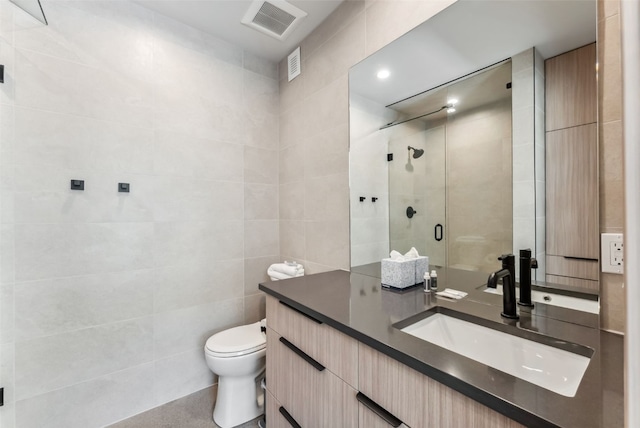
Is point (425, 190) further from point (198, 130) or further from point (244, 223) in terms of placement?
point (198, 130)

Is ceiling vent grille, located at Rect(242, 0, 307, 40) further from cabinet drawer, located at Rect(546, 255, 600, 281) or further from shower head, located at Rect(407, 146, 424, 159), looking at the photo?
cabinet drawer, located at Rect(546, 255, 600, 281)

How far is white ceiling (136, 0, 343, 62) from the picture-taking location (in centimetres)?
180

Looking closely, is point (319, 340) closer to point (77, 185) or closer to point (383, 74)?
point (383, 74)

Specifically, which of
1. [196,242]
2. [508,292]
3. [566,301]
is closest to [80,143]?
[196,242]

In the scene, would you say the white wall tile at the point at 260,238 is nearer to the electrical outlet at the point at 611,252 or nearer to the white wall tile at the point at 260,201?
the white wall tile at the point at 260,201

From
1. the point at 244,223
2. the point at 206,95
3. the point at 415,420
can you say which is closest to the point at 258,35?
the point at 206,95

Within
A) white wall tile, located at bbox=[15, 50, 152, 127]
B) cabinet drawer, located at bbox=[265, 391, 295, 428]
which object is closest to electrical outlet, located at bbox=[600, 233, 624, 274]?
cabinet drawer, located at bbox=[265, 391, 295, 428]

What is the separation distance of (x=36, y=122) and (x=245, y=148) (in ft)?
3.90

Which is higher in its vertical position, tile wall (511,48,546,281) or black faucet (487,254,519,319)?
tile wall (511,48,546,281)

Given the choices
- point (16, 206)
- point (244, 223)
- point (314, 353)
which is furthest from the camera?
point (244, 223)

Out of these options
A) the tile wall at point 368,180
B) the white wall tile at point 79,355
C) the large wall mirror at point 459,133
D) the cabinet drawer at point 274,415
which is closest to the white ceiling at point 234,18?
the large wall mirror at point 459,133

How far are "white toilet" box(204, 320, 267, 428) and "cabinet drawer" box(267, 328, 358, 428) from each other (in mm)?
313

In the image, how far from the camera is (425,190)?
1475 mm

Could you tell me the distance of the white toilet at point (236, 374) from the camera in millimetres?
1663
